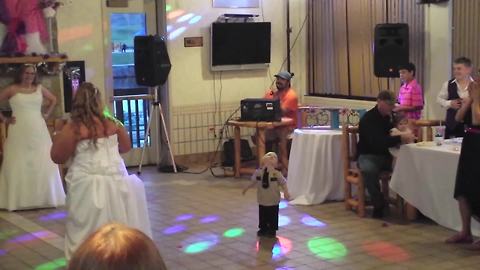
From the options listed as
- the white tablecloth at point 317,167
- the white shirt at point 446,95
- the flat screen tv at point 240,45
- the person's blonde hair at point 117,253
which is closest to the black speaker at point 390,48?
the white shirt at point 446,95

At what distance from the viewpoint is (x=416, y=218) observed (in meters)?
6.37

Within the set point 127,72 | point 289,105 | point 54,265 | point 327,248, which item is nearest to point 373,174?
point 327,248

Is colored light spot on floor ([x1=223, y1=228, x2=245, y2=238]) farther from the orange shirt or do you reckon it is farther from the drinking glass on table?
the orange shirt

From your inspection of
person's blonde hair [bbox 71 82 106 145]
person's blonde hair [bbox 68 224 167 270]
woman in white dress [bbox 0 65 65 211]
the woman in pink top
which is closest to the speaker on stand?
woman in white dress [bbox 0 65 65 211]

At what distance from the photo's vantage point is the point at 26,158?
7.25 metres

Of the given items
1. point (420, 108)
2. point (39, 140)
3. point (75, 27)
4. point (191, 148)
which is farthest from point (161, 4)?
point (420, 108)

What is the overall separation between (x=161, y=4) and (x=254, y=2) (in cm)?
136

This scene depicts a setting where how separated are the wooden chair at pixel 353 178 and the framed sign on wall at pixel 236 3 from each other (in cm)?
357

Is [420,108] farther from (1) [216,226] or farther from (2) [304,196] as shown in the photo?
(1) [216,226]

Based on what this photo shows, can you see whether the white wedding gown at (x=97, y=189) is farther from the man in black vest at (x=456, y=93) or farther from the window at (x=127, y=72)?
the window at (x=127, y=72)

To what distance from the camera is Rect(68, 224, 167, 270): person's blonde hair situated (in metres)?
1.38

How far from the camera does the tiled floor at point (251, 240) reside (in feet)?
17.1

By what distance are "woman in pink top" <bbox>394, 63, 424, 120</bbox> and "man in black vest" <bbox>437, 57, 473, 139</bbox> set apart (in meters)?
0.74

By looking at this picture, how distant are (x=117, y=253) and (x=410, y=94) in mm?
6814
